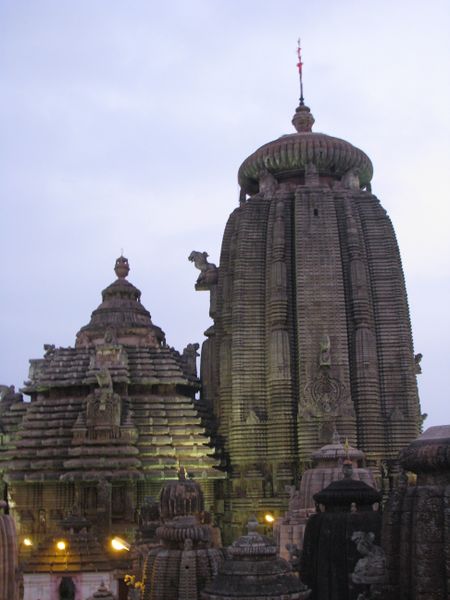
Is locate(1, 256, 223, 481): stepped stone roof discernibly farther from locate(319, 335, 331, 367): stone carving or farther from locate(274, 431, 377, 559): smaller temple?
locate(274, 431, 377, 559): smaller temple

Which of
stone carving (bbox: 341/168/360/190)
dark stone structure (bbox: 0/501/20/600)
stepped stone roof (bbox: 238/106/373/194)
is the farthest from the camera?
stone carving (bbox: 341/168/360/190)

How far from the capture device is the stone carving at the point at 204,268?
1932 inches

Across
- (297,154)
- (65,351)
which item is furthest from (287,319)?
(65,351)

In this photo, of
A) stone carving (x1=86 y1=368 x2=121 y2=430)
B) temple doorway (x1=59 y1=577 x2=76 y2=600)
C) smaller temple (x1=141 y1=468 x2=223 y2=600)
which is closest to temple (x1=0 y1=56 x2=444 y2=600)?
stone carving (x1=86 y1=368 x2=121 y2=430)

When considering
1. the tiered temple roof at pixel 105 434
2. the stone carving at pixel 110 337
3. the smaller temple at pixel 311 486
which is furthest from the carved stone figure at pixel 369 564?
the stone carving at pixel 110 337

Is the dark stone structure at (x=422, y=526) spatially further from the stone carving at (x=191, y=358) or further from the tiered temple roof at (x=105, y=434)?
the stone carving at (x=191, y=358)

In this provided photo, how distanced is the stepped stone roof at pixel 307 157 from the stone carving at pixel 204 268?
6.31 meters

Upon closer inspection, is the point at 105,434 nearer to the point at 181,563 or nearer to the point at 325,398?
the point at 325,398

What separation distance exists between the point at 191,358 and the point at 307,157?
47.1 feet

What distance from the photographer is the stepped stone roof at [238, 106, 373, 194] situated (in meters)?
46.3

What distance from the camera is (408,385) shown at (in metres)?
41.8

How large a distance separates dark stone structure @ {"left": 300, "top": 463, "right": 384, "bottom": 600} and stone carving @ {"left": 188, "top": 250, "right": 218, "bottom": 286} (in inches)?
1217

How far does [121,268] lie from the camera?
51.7m

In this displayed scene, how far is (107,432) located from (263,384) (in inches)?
337
